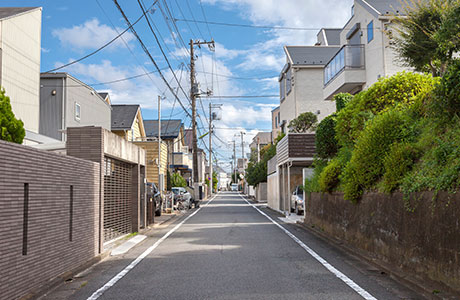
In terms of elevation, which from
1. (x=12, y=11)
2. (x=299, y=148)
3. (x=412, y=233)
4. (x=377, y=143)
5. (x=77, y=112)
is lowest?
(x=412, y=233)

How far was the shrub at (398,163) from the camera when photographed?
909 centimetres

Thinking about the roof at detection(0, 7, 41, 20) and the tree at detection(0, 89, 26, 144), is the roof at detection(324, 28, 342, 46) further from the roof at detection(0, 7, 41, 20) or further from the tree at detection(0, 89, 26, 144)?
the tree at detection(0, 89, 26, 144)

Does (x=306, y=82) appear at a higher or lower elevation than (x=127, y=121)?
higher

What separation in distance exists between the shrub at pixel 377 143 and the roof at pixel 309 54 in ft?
91.8

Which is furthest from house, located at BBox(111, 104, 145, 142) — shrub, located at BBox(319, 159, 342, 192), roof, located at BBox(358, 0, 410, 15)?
shrub, located at BBox(319, 159, 342, 192)

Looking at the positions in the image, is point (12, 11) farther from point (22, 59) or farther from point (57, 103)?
point (57, 103)

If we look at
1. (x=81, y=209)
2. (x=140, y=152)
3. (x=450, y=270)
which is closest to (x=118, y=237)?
(x=140, y=152)

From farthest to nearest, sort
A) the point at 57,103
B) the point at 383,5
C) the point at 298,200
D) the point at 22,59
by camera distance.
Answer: the point at 383,5 → the point at 57,103 → the point at 298,200 → the point at 22,59

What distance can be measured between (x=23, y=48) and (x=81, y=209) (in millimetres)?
14632

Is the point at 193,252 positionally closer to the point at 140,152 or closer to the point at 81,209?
A: the point at 81,209

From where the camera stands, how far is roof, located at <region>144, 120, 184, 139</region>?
51697 millimetres

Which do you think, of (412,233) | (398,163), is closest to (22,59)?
(398,163)

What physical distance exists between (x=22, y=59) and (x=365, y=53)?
1791 centimetres

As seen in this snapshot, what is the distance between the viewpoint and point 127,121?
38969 millimetres
